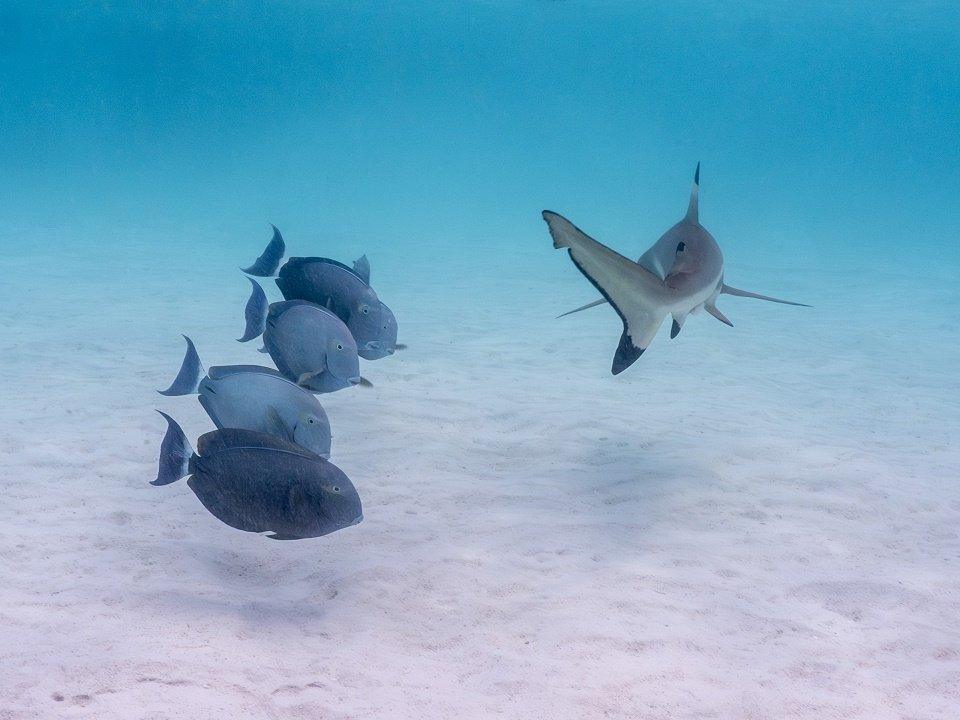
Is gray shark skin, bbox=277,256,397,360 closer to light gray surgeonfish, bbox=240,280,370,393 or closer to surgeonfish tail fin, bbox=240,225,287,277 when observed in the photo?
surgeonfish tail fin, bbox=240,225,287,277

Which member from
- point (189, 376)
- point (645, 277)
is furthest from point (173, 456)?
point (645, 277)

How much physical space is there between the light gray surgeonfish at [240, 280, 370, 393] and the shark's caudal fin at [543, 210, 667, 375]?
147 cm

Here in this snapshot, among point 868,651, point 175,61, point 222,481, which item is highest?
point 175,61

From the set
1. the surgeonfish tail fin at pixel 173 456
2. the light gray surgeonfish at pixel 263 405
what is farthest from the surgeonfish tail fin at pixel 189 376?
the surgeonfish tail fin at pixel 173 456

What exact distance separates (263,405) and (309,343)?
51 centimetres

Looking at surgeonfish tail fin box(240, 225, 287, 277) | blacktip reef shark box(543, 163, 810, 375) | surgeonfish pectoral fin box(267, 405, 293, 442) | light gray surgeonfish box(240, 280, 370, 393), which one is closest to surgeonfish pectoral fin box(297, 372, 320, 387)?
light gray surgeonfish box(240, 280, 370, 393)

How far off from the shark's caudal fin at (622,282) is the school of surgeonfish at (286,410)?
1.22 meters

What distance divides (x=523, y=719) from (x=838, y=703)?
4.05 ft

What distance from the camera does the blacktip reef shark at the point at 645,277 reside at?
6.95ft

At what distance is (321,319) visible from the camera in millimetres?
3172

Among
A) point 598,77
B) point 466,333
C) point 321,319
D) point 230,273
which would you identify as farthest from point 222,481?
point 598,77

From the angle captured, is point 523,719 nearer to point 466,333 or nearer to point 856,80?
point 466,333

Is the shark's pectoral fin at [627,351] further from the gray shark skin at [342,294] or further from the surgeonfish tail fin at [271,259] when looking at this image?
the surgeonfish tail fin at [271,259]

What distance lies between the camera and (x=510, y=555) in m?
3.39
